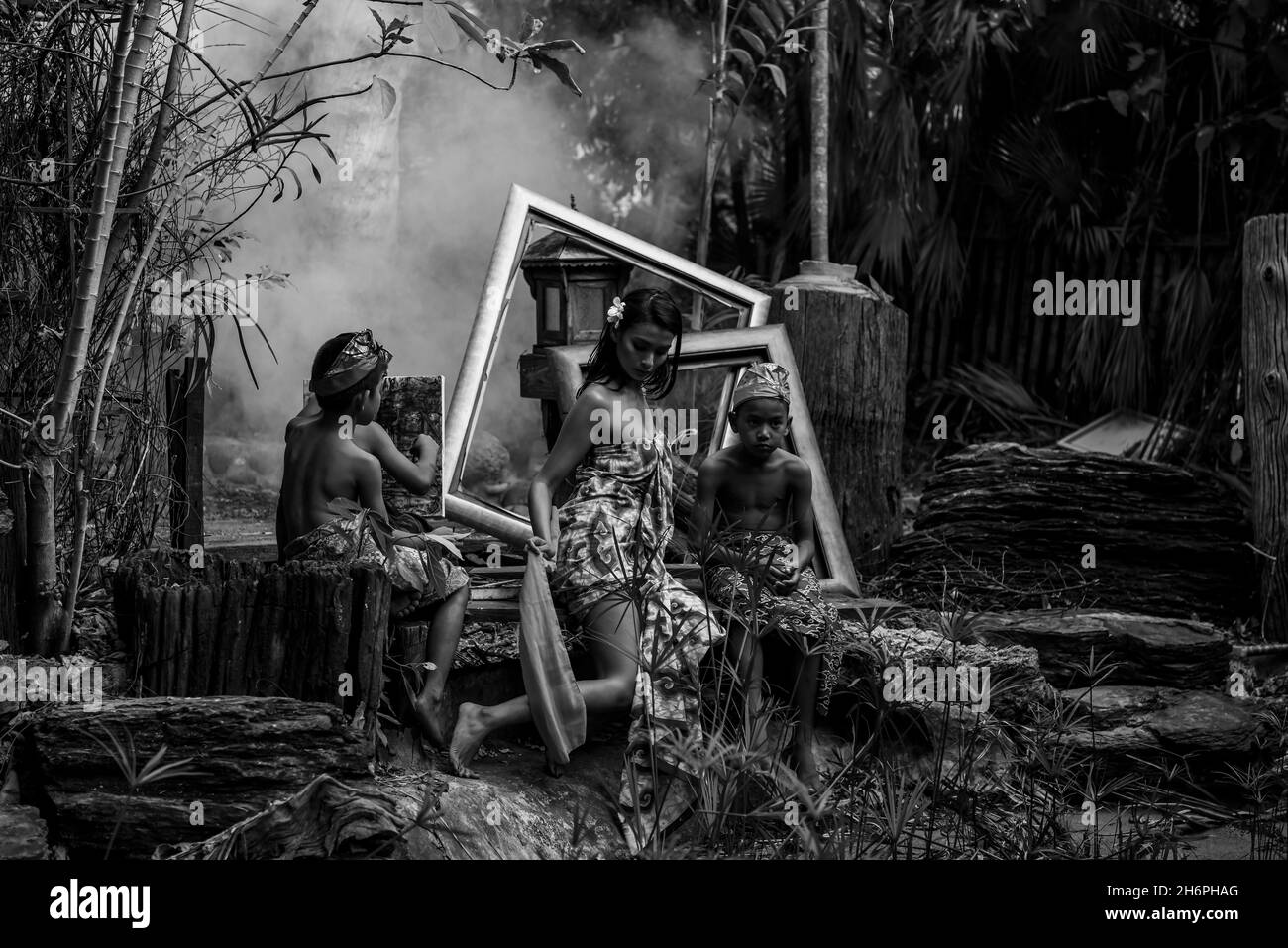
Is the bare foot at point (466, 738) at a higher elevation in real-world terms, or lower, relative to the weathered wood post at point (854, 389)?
lower

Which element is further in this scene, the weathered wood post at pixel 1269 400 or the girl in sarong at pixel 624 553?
the weathered wood post at pixel 1269 400

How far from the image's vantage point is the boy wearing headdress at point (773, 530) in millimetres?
4137

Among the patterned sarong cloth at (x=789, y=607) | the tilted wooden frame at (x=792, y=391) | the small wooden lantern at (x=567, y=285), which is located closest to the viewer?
the patterned sarong cloth at (x=789, y=607)

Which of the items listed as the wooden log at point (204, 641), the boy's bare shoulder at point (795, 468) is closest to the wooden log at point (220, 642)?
the wooden log at point (204, 641)

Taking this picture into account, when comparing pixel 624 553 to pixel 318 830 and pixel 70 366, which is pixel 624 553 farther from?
pixel 70 366

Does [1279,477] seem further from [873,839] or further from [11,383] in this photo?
[11,383]

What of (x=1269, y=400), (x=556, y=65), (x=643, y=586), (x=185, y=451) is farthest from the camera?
(x=1269, y=400)

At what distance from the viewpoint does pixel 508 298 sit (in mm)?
5633

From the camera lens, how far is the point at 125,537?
14.9 feet

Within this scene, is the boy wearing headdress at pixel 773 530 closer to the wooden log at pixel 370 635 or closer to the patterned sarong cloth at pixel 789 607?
the patterned sarong cloth at pixel 789 607

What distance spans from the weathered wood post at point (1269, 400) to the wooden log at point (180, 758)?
4.16 m

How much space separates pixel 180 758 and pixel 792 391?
3062 millimetres

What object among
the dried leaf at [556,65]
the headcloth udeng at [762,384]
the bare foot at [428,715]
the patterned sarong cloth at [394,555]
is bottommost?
the bare foot at [428,715]

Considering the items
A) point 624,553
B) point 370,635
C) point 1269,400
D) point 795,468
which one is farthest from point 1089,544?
point 370,635
